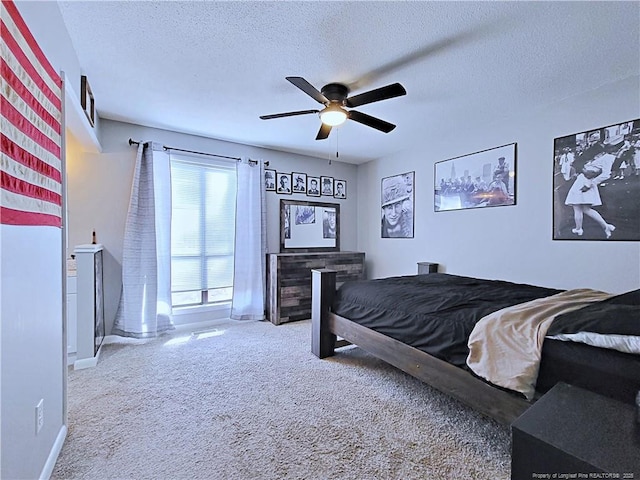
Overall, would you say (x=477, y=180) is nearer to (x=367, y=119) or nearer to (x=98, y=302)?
(x=367, y=119)

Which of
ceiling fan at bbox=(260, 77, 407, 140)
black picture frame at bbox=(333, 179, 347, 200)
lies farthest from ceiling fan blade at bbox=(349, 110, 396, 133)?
black picture frame at bbox=(333, 179, 347, 200)

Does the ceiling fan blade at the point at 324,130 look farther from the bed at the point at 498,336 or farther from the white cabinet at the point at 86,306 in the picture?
the white cabinet at the point at 86,306

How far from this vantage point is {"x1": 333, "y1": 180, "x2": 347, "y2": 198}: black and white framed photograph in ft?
17.0

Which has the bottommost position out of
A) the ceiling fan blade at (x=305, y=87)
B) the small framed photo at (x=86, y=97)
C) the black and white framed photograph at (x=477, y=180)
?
the black and white framed photograph at (x=477, y=180)

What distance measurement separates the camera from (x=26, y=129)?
49.3 inches

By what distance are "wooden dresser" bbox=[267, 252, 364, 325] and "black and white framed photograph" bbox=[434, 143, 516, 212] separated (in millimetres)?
1832

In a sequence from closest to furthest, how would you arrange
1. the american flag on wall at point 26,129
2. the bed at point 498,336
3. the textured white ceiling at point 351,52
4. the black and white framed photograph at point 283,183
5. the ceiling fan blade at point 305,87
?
the american flag on wall at point 26,129, the bed at point 498,336, the textured white ceiling at point 351,52, the ceiling fan blade at point 305,87, the black and white framed photograph at point 283,183

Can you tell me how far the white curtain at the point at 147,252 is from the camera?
3420 mm

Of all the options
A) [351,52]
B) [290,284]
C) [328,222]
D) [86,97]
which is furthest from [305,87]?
[328,222]

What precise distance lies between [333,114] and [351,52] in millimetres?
463

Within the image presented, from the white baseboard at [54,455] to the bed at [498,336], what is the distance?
76.8 inches

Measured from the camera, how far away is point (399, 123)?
346 centimetres

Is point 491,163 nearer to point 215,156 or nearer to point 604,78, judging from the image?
point 604,78

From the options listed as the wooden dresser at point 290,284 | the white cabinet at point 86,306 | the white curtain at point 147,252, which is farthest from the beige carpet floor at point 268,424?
the wooden dresser at point 290,284
